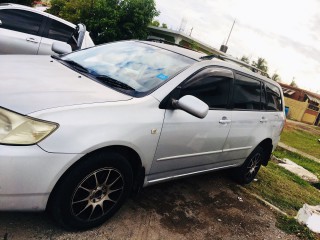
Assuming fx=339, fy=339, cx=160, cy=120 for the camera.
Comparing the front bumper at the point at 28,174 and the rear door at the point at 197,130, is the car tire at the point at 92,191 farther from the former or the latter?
the rear door at the point at 197,130

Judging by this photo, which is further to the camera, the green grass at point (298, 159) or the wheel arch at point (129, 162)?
the green grass at point (298, 159)

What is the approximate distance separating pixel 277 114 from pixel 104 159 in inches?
146

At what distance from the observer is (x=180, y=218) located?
12.2 feet

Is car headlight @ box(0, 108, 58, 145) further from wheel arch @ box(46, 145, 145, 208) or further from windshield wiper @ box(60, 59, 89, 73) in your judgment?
windshield wiper @ box(60, 59, 89, 73)

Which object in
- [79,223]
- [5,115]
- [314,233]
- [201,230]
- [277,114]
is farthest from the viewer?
[277,114]

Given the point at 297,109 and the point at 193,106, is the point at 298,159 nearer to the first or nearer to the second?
the point at 193,106

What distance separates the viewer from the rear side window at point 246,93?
14.3 ft

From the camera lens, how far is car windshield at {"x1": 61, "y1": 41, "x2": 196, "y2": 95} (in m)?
3.29

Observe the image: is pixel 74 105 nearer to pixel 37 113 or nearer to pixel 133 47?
pixel 37 113

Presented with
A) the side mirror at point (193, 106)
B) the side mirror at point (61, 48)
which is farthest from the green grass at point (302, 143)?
the side mirror at point (193, 106)

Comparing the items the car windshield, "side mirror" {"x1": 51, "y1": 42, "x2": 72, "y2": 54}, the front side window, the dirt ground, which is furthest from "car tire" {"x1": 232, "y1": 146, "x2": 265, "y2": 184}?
"side mirror" {"x1": 51, "y1": 42, "x2": 72, "y2": 54}

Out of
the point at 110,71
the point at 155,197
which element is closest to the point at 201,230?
the point at 155,197

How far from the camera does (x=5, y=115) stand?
2312mm

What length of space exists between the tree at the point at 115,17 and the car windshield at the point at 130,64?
55.2ft
